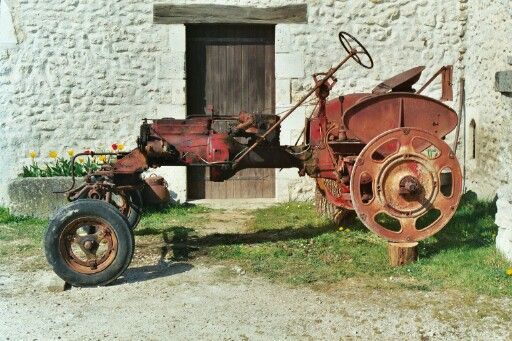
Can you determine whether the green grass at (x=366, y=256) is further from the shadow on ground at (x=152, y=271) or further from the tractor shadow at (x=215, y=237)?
the shadow on ground at (x=152, y=271)

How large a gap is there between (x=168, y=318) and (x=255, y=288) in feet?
2.77

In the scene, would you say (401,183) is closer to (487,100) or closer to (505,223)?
(505,223)

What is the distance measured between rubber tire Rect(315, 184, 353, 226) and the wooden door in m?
1.72

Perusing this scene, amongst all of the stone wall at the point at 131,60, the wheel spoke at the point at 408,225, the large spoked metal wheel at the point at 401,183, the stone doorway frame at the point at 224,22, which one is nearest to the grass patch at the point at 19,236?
the stone wall at the point at 131,60

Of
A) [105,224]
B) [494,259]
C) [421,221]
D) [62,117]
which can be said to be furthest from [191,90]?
[494,259]

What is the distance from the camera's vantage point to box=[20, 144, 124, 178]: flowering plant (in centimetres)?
800

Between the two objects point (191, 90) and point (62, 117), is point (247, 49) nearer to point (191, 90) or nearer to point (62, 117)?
point (191, 90)

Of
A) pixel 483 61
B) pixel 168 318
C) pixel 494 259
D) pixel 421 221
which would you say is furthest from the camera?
pixel 483 61

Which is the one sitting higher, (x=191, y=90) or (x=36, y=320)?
(x=191, y=90)

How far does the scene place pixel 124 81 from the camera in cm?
858

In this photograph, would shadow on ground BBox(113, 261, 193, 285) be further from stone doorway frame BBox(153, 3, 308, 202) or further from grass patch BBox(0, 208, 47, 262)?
stone doorway frame BBox(153, 3, 308, 202)

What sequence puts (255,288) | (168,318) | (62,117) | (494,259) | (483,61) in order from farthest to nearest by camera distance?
(62,117) < (483,61) < (494,259) < (255,288) < (168,318)

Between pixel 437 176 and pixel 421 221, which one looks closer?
pixel 437 176

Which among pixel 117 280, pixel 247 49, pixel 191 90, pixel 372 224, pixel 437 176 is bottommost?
pixel 117 280
